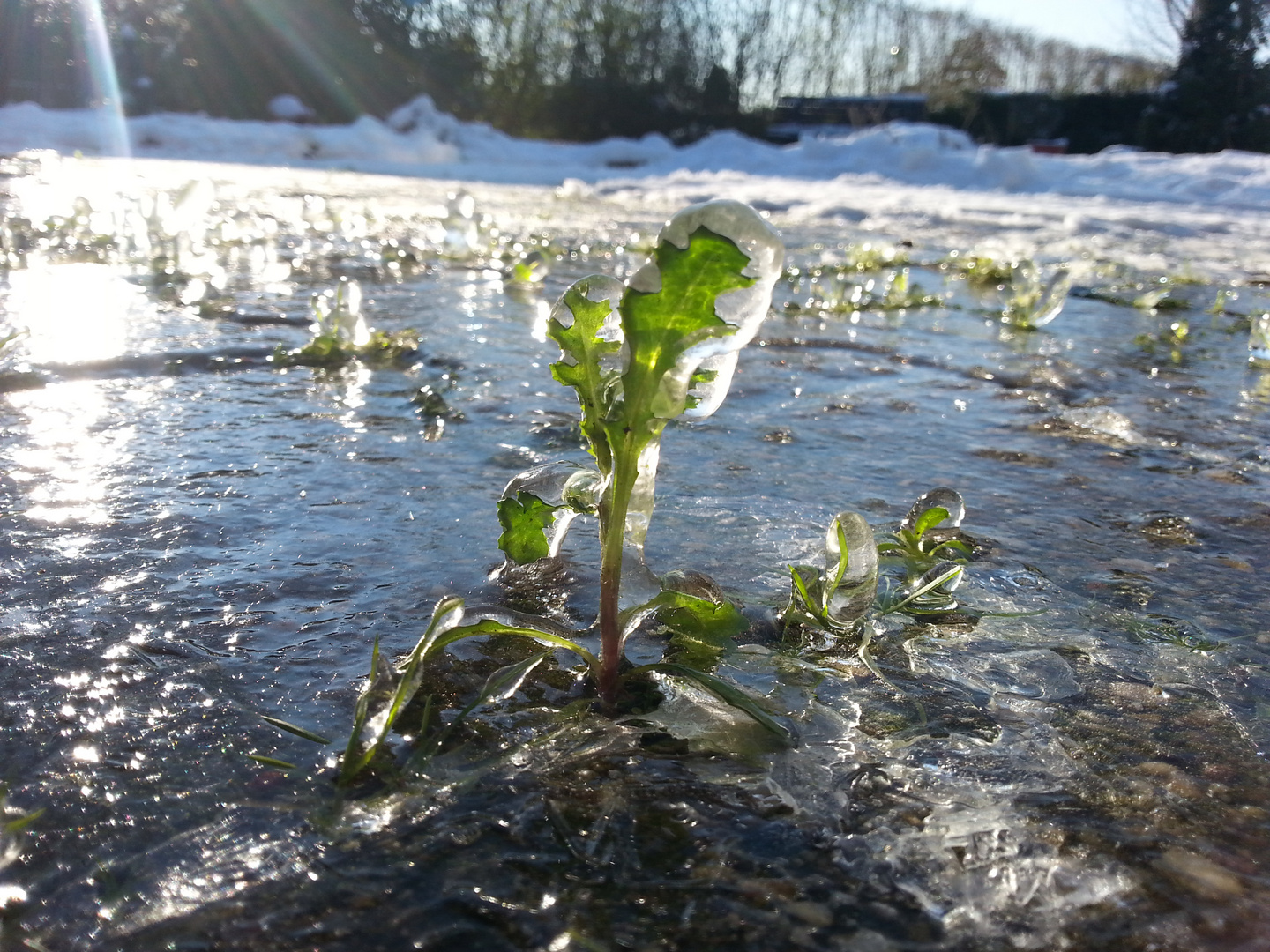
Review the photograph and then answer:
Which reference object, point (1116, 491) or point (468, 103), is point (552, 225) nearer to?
point (1116, 491)

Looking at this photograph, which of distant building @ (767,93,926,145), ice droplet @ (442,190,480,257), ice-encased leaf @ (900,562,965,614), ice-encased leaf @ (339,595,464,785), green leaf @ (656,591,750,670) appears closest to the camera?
ice-encased leaf @ (339,595,464,785)

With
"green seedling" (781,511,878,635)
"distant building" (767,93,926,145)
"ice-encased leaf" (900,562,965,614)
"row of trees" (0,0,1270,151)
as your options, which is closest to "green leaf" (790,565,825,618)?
"green seedling" (781,511,878,635)

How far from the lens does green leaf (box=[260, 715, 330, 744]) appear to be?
85 cm

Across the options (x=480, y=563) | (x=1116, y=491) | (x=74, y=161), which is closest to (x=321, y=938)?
(x=480, y=563)

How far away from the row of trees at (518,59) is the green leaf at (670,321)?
20.7 metres

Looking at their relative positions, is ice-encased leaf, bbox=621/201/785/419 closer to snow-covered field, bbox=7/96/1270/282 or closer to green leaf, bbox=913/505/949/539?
green leaf, bbox=913/505/949/539

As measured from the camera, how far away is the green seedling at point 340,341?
2348 millimetres

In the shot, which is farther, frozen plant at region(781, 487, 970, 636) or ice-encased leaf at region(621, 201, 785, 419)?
frozen plant at region(781, 487, 970, 636)

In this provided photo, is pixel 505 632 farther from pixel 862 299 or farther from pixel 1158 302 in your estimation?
pixel 1158 302

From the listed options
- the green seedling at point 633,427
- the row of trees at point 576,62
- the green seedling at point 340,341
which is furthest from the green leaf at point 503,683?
the row of trees at point 576,62

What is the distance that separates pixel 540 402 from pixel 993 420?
988mm

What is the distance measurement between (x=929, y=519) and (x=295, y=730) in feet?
2.73

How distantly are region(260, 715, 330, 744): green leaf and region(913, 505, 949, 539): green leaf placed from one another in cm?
79

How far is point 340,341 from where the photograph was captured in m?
2.39
